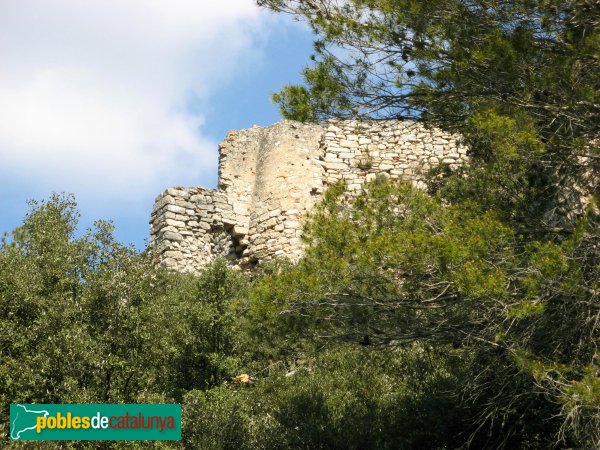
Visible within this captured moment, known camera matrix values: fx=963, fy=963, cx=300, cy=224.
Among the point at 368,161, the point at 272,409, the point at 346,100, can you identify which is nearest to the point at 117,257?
the point at 272,409

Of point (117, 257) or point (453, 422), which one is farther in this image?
point (117, 257)

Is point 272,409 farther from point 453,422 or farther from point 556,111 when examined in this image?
point 556,111

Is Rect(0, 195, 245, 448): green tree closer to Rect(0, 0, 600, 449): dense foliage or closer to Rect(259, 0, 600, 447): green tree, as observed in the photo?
Rect(0, 0, 600, 449): dense foliage

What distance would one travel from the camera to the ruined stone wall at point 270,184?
53.4 ft

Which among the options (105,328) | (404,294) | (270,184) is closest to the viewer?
(404,294)

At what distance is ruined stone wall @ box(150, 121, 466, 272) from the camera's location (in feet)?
53.4

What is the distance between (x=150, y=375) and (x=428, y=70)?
465 cm

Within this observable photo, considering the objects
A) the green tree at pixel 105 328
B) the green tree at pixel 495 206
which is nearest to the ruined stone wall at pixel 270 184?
the green tree at pixel 105 328

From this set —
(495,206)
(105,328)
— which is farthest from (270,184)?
(495,206)

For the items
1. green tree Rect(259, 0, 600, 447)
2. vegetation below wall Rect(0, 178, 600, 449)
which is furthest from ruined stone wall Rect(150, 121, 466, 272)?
green tree Rect(259, 0, 600, 447)

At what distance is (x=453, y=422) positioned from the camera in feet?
35.1

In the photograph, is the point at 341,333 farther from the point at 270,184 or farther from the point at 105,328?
the point at 270,184

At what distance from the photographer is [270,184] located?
16.8 metres

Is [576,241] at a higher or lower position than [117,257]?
lower
